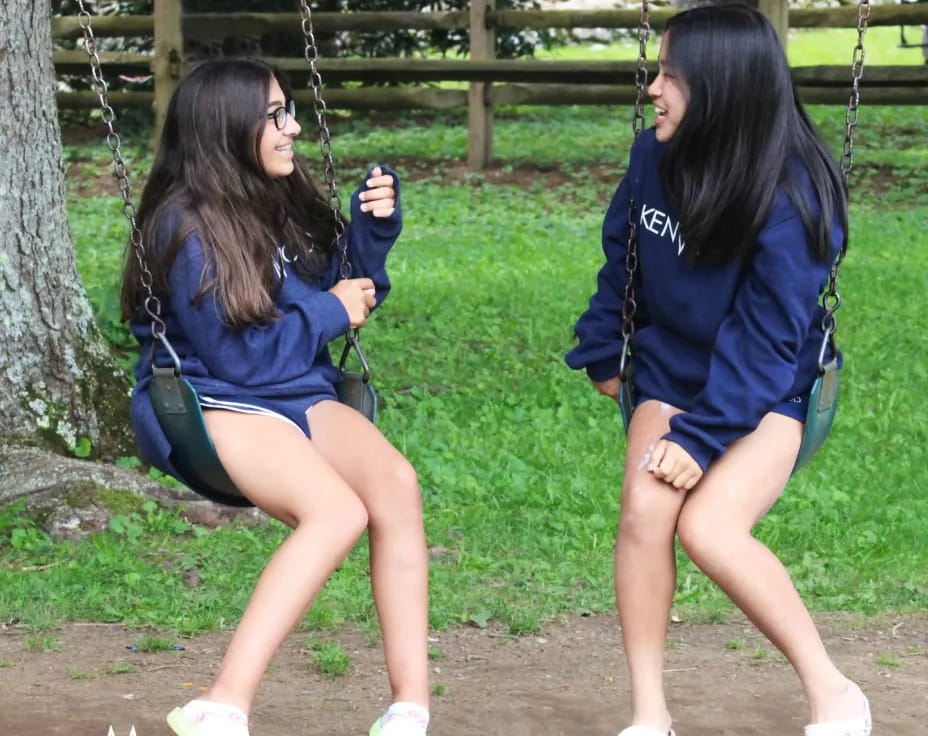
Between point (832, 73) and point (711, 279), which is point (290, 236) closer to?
point (711, 279)

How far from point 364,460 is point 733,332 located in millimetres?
815

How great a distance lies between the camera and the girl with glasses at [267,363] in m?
3.10

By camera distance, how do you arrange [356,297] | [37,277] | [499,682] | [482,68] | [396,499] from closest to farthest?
[396,499], [356,297], [499,682], [37,277], [482,68]

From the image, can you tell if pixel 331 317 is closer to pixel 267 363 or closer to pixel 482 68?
pixel 267 363

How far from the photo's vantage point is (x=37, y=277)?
5164 millimetres

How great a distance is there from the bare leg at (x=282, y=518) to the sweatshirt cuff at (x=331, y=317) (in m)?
0.22

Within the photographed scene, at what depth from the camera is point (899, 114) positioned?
15.0 metres

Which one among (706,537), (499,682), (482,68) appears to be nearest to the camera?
(706,537)

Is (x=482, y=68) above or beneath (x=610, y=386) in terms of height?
above

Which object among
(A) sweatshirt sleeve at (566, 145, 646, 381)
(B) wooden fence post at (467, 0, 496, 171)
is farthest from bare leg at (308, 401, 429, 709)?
(B) wooden fence post at (467, 0, 496, 171)

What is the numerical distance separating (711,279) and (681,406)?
280 millimetres

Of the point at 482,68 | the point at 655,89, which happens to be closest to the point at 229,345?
the point at 655,89

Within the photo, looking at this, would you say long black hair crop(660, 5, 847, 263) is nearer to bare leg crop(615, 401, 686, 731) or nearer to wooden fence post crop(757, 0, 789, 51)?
bare leg crop(615, 401, 686, 731)

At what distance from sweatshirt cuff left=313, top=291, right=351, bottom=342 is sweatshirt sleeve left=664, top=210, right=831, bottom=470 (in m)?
0.73
